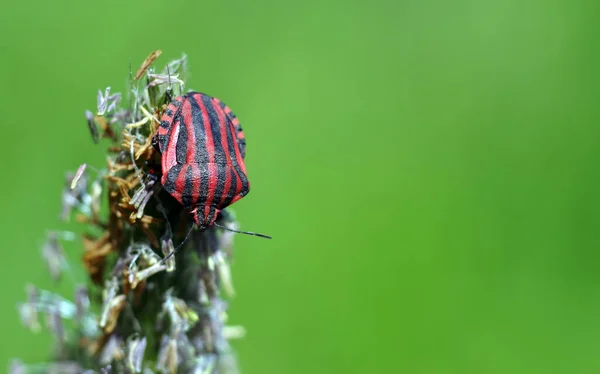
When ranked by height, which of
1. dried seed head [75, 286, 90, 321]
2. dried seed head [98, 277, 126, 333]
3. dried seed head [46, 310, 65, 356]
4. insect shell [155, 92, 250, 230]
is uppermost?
insect shell [155, 92, 250, 230]

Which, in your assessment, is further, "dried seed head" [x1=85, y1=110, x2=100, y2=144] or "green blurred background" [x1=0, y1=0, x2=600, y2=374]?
"green blurred background" [x1=0, y1=0, x2=600, y2=374]

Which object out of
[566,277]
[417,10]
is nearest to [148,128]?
[566,277]

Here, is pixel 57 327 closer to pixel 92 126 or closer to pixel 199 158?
pixel 92 126

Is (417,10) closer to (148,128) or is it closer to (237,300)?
(237,300)

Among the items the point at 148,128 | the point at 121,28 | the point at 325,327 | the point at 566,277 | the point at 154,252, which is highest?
the point at 121,28

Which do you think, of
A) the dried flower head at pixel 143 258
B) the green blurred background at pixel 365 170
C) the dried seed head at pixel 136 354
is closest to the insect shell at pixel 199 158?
the dried flower head at pixel 143 258

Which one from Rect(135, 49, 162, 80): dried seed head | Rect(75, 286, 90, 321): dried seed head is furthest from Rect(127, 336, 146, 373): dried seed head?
Rect(135, 49, 162, 80): dried seed head

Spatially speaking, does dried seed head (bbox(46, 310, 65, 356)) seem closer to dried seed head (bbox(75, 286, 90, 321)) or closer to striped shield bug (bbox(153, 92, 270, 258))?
dried seed head (bbox(75, 286, 90, 321))
